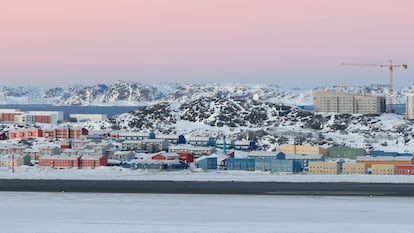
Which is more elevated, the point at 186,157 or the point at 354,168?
the point at 186,157

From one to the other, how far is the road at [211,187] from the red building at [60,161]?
508 inches

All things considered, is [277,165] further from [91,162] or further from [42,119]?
[42,119]

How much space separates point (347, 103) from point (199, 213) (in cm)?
10349

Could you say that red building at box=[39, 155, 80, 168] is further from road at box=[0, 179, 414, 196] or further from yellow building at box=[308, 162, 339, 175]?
yellow building at box=[308, 162, 339, 175]

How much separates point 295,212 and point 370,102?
325 ft

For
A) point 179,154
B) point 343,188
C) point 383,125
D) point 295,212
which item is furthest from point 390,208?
point 383,125

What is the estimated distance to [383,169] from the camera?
6144 centimetres

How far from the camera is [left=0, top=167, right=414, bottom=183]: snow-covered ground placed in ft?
185

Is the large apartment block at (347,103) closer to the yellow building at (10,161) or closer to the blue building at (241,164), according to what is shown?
the blue building at (241,164)

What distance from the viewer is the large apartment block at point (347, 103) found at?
132 meters

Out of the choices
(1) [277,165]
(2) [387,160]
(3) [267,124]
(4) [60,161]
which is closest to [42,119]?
(3) [267,124]

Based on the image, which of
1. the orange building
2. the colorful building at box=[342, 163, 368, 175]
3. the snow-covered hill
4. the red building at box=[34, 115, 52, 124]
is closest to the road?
the colorful building at box=[342, 163, 368, 175]

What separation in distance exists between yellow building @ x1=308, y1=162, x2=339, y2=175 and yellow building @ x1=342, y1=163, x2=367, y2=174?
37.9 inches

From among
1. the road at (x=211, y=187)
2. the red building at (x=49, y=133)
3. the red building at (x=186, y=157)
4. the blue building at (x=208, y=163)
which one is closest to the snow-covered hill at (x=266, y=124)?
the red building at (x=49, y=133)
